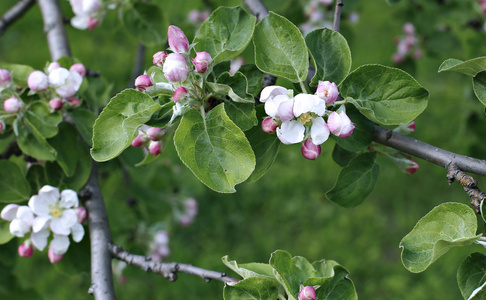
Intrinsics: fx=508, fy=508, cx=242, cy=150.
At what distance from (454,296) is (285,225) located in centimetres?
122

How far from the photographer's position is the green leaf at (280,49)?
3.68ft

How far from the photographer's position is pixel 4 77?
1.38 metres

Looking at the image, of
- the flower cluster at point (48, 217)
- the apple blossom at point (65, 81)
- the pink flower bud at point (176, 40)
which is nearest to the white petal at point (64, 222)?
the flower cluster at point (48, 217)

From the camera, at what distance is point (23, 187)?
1469 mm

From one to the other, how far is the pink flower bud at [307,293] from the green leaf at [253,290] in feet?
0.24

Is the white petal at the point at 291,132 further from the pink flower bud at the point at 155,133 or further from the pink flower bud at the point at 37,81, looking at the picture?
the pink flower bud at the point at 37,81

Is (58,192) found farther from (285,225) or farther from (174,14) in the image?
(285,225)

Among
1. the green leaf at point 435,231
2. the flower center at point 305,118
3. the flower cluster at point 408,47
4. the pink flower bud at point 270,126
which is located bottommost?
the flower cluster at point 408,47

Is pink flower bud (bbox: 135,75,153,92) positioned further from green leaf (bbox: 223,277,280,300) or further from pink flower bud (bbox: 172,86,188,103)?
green leaf (bbox: 223,277,280,300)

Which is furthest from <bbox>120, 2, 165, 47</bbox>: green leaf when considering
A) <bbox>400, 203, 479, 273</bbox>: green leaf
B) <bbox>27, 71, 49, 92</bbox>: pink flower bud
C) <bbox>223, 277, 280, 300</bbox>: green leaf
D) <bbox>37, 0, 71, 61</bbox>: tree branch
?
<bbox>400, 203, 479, 273</bbox>: green leaf

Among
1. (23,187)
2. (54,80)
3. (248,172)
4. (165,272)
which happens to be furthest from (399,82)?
(23,187)

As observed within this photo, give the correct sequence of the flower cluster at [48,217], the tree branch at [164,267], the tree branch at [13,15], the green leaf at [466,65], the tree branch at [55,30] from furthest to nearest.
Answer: the tree branch at [13,15], the tree branch at [55,30], the flower cluster at [48,217], the tree branch at [164,267], the green leaf at [466,65]

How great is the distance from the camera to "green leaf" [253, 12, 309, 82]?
1.12m

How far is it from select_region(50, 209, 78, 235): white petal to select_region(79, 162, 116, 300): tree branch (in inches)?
3.7
